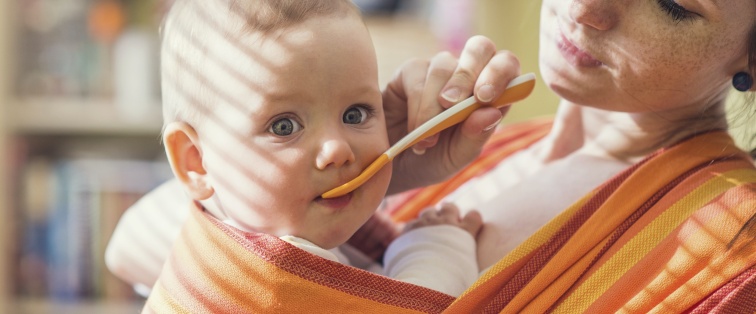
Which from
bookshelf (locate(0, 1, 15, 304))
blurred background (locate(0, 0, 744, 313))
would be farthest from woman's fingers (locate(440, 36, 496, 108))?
bookshelf (locate(0, 1, 15, 304))

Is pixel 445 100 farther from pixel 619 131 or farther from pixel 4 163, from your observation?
pixel 4 163

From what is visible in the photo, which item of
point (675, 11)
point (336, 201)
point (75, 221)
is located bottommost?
point (75, 221)

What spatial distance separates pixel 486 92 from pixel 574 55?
99mm

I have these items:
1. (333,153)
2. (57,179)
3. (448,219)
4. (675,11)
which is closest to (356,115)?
(333,153)

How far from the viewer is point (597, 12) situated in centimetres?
76

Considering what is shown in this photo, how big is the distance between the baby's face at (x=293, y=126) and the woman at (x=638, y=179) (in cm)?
10

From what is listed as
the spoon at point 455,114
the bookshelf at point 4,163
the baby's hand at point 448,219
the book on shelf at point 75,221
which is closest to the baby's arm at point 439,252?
the baby's hand at point 448,219

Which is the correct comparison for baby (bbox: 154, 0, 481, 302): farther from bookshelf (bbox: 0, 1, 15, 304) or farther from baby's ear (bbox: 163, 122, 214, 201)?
bookshelf (bbox: 0, 1, 15, 304)

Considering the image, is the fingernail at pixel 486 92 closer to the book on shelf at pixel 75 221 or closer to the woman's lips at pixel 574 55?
the woman's lips at pixel 574 55

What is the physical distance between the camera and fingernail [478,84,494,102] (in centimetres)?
78

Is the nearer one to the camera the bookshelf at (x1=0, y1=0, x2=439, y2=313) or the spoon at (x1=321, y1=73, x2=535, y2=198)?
the spoon at (x1=321, y1=73, x2=535, y2=198)

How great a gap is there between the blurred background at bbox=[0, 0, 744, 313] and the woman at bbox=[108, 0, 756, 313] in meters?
1.14

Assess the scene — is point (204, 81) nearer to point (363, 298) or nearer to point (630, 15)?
point (363, 298)

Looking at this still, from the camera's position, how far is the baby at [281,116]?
2.33ft
